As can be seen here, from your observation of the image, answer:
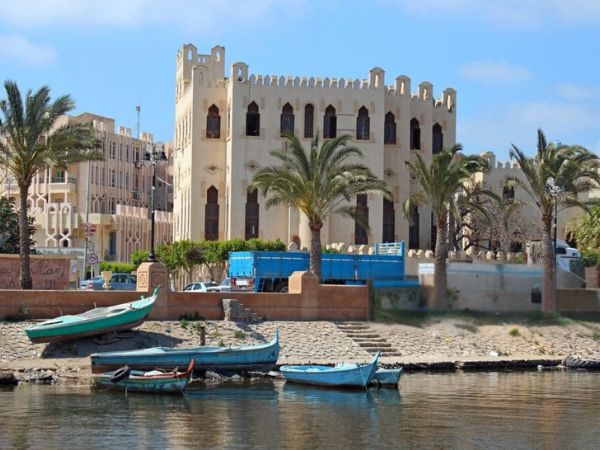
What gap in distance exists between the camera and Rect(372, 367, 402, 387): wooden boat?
33.8m

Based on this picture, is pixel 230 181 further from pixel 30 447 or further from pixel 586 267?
pixel 30 447

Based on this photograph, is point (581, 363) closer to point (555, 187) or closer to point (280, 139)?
point (555, 187)

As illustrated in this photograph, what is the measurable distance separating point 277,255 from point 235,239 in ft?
44.0

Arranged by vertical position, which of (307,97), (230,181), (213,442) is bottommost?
(213,442)

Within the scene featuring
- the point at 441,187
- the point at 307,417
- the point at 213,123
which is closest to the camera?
the point at 307,417

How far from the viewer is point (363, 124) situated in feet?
211

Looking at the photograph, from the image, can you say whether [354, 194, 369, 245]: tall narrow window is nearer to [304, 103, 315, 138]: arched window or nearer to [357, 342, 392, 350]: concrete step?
[304, 103, 315, 138]: arched window

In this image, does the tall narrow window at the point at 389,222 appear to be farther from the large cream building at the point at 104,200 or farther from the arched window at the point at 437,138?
the large cream building at the point at 104,200

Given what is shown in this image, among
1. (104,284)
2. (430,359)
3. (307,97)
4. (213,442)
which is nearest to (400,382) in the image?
(430,359)

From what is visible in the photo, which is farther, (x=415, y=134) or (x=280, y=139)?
(x=415, y=134)

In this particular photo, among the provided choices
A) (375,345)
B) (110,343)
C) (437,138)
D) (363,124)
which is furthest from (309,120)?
(110,343)

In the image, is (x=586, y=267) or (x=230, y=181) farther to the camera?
(x=230, y=181)

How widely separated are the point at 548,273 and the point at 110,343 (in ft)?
63.9

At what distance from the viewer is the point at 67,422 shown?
26172 millimetres
